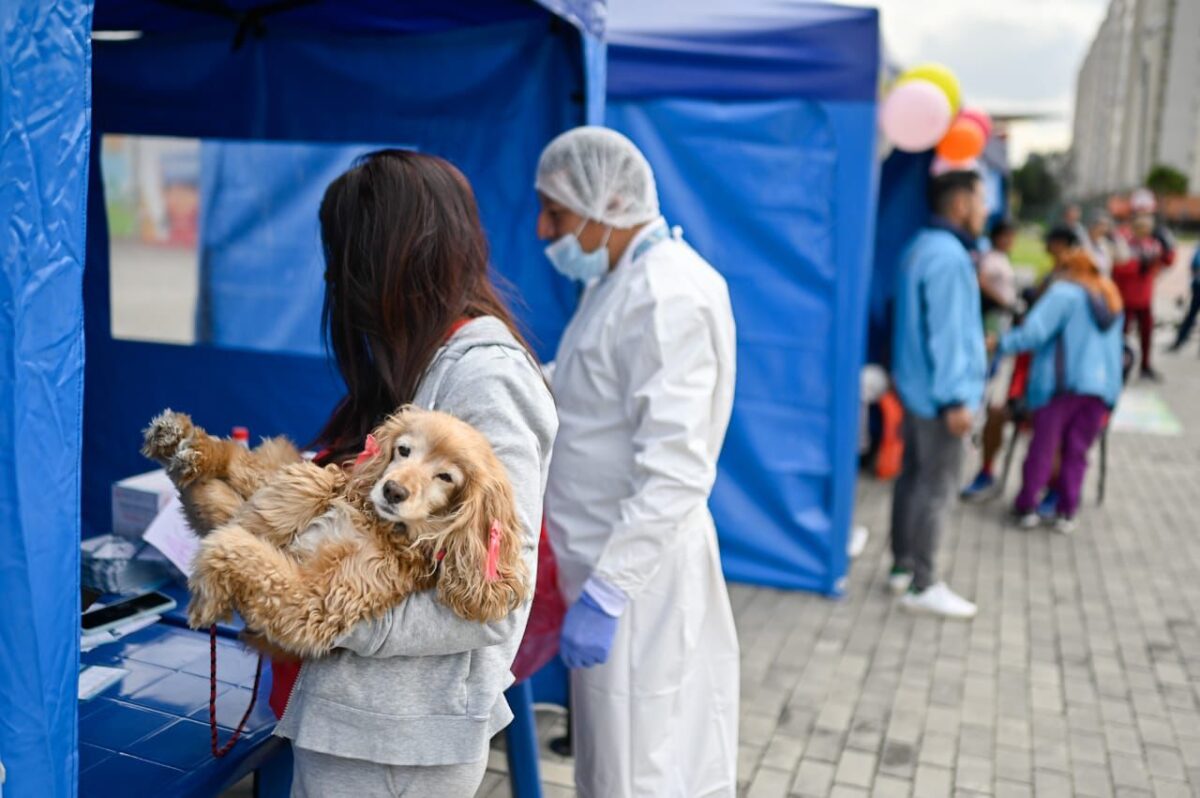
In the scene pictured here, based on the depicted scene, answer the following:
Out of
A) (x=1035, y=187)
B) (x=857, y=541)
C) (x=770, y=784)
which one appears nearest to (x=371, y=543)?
(x=770, y=784)

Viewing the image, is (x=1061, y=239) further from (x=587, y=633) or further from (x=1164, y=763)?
(x=587, y=633)

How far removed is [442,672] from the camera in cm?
142

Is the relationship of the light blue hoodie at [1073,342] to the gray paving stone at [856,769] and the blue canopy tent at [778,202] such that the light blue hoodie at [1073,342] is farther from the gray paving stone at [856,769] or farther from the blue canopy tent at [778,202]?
the gray paving stone at [856,769]

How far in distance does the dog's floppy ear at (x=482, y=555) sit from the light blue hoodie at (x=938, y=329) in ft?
11.0

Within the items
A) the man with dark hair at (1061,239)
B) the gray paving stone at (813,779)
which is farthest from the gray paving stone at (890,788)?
the man with dark hair at (1061,239)

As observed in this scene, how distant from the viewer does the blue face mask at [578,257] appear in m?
2.59

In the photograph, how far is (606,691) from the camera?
243 cm

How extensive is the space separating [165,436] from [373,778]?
631mm

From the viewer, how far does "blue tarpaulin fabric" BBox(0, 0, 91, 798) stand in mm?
1112

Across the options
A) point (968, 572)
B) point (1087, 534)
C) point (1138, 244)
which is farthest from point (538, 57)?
point (1138, 244)

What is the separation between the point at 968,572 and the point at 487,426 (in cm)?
456

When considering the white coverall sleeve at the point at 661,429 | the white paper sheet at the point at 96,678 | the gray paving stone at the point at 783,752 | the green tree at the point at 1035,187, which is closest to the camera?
the white paper sheet at the point at 96,678

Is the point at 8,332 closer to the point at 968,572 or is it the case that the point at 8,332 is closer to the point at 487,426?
the point at 487,426

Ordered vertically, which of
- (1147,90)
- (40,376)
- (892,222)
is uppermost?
(1147,90)
